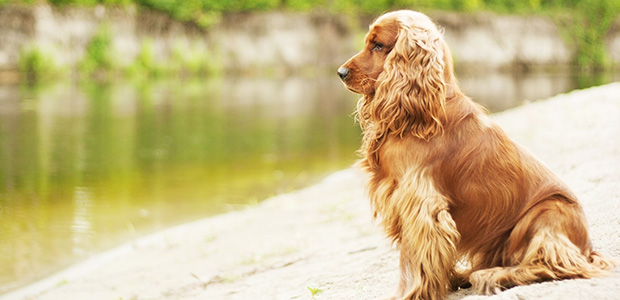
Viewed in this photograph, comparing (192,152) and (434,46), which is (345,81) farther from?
(192,152)

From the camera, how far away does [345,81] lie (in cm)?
418

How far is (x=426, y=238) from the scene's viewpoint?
3834 millimetres

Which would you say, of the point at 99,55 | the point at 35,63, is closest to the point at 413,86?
the point at 35,63

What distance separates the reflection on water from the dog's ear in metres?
5.21

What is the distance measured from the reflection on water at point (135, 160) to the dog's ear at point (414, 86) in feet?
17.1

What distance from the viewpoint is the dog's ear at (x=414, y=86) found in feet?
12.9

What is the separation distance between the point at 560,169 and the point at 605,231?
100 inches

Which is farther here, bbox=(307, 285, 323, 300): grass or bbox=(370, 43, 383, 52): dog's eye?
bbox=(307, 285, 323, 300): grass

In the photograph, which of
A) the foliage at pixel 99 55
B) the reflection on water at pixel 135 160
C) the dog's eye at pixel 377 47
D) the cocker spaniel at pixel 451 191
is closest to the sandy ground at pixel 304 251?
the cocker spaniel at pixel 451 191

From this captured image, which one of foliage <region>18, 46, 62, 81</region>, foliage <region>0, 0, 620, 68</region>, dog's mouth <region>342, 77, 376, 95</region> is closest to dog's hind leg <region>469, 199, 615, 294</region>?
dog's mouth <region>342, 77, 376, 95</region>

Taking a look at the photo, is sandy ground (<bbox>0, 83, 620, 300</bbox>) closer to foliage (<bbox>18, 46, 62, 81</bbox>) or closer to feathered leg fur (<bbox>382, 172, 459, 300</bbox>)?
feathered leg fur (<bbox>382, 172, 459, 300</bbox>)

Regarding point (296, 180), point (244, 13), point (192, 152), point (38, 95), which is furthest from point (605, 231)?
point (244, 13)

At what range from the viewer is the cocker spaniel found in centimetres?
381

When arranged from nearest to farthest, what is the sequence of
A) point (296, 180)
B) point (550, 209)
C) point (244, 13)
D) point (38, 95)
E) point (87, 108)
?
1. point (550, 209)
2. point (296, 180)
3. point (87, 108)
4. point (38, 95)
5. point (244, 13)
